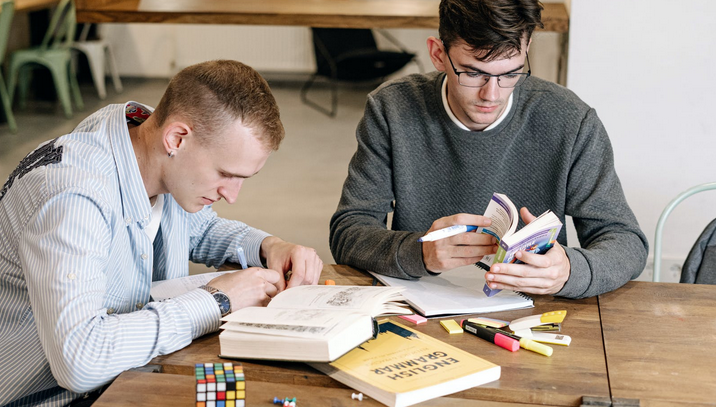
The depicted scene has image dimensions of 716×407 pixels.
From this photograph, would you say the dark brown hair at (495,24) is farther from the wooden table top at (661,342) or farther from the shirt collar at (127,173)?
the shirt collar at (127,173)

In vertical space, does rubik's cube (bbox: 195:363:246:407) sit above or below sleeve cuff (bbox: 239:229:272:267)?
above

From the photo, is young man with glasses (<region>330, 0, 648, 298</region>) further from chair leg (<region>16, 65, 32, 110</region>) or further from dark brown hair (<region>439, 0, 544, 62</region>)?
chair leg (<region>16, 65, 32, 110</region>)

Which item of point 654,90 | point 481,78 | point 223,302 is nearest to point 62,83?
point 654,90

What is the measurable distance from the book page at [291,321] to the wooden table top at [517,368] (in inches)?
2.5

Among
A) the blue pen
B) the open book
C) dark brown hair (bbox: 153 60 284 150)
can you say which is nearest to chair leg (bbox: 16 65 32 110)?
the blue pen

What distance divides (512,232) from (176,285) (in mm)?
682

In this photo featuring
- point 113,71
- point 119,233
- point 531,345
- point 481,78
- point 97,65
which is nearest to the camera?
point 531,345

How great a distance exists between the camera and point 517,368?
1.21 meters

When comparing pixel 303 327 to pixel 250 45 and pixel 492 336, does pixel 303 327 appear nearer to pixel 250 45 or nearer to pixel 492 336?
pixel 492 336

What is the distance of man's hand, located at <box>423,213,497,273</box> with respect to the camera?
1.43 metres

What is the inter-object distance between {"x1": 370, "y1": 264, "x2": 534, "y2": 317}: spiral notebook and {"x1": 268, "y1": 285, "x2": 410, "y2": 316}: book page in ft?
0.21

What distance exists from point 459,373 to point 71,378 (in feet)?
2.01

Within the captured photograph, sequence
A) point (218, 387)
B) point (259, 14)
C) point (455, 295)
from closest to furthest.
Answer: point (218, 387) → point (455, 295) → point (259, 14)

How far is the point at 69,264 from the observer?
1.20 m
